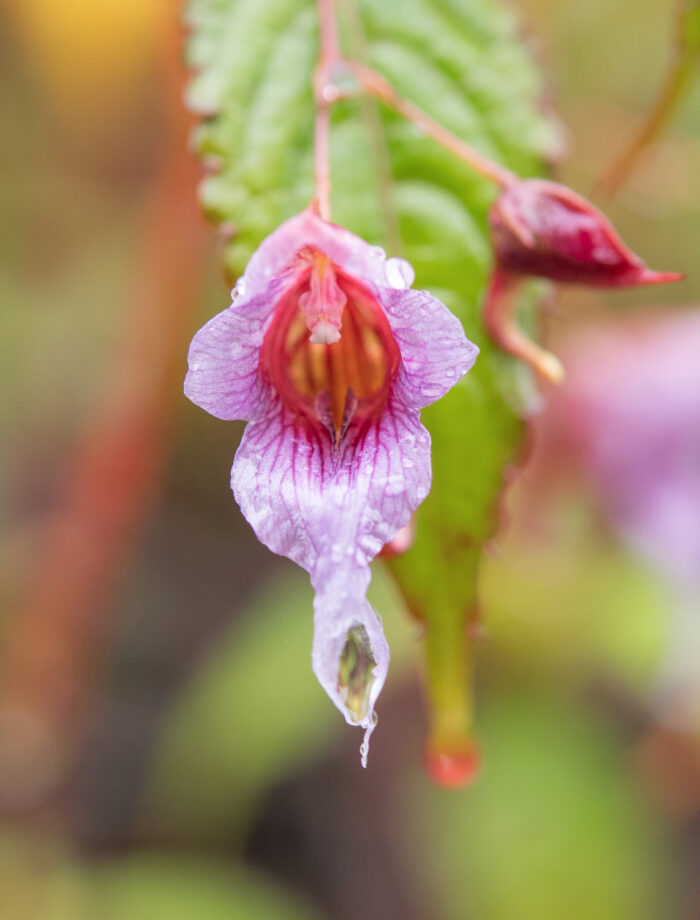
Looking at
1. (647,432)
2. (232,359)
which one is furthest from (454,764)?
(647,432)

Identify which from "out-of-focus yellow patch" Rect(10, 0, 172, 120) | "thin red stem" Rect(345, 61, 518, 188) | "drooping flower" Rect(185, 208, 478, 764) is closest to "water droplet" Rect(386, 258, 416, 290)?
"drooping flower" Rect(185, 208, 478, 764)

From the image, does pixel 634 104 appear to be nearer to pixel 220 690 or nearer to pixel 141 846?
pixel 220 690

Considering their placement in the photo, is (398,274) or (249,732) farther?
(249,732)

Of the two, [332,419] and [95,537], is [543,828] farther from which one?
[332,419]

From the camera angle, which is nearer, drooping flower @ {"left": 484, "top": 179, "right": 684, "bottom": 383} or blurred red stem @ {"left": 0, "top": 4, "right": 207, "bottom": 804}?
drooping flower @ {"left": 484, "top": 179, "right": 684, "bottom": 383}

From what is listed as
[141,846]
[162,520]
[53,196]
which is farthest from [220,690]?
[53,196]

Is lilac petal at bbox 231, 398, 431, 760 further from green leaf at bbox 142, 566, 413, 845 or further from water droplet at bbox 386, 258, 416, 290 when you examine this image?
green leaf at bbox 142, 566, 413, 845
